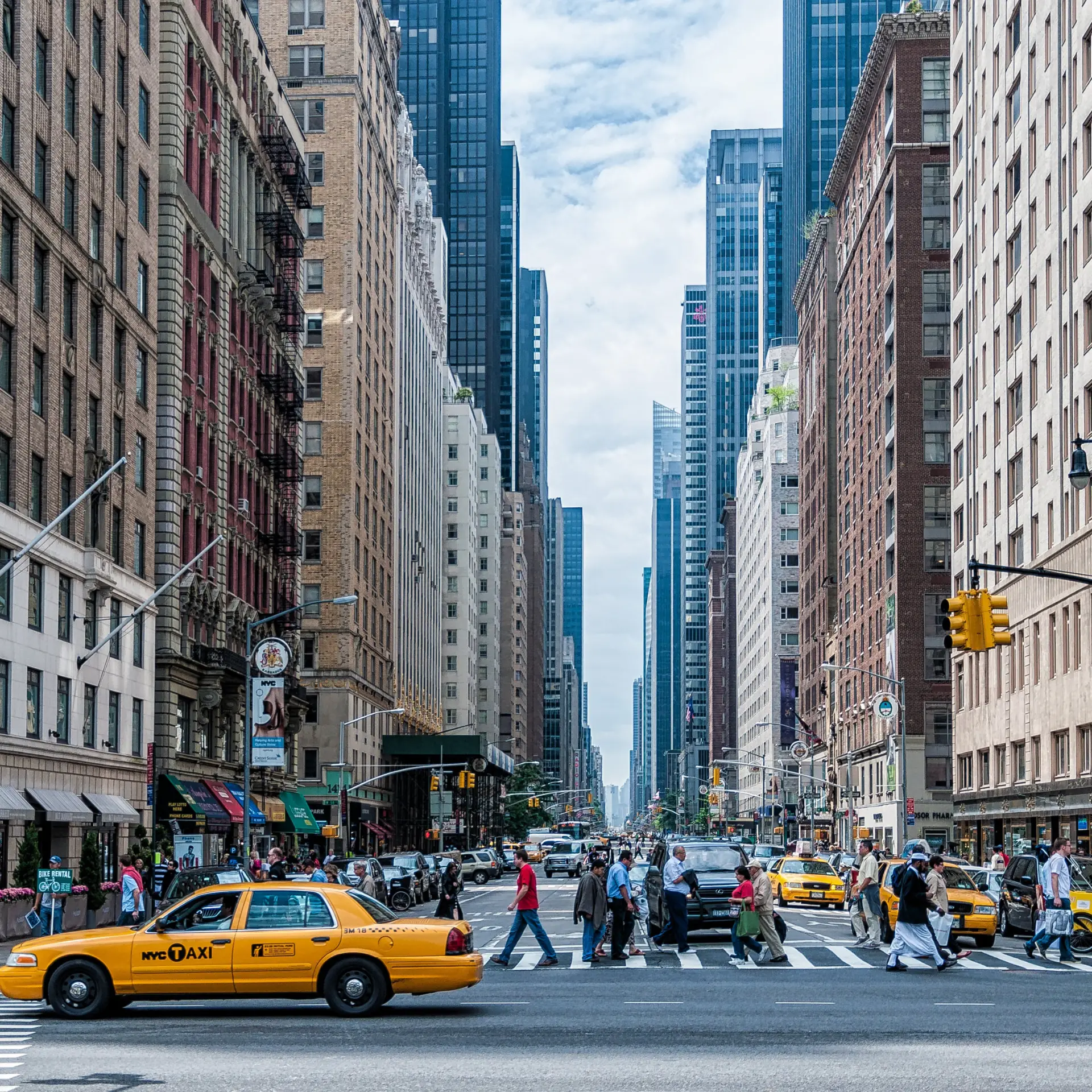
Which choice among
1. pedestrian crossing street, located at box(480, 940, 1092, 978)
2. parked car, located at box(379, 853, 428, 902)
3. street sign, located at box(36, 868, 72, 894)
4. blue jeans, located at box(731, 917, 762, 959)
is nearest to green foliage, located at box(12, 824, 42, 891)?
street sign, located at box(36, 868, 72, 894)

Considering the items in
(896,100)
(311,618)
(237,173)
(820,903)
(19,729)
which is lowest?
(820,903)

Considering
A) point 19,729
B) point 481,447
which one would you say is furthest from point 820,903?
point 481,447

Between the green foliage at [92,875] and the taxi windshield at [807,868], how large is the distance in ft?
71.3

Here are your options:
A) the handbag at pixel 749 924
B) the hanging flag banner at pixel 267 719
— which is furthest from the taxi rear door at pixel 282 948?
the hanging flag banner at pixel 267 719

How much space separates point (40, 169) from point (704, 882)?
81.7 feet

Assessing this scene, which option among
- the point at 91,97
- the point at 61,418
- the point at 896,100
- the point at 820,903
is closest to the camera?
the point at 61,418

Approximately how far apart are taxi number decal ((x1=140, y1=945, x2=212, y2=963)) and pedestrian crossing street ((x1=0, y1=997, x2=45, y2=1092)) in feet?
4.67

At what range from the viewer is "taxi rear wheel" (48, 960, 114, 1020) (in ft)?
65.5

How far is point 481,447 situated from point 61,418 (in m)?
141

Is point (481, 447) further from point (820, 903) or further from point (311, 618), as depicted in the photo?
point (820, 903)

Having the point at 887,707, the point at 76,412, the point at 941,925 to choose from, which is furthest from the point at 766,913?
the point at 887,707

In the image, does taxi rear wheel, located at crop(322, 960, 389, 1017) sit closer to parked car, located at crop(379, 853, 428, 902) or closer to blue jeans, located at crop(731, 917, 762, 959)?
blue jeans, located at crop(731, 917, 762, 959)

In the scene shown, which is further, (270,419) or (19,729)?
(270,419)

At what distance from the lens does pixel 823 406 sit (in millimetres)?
127625
